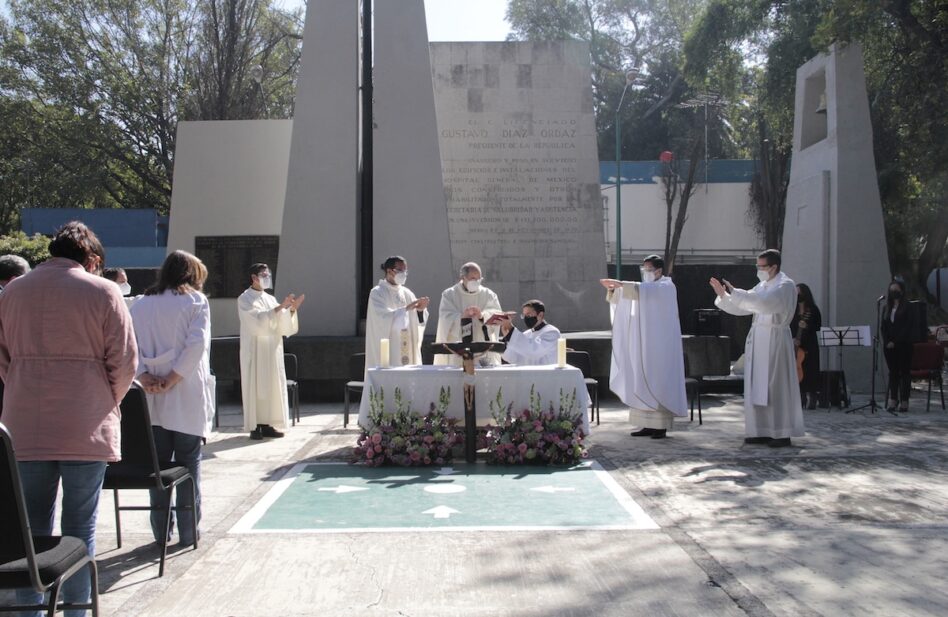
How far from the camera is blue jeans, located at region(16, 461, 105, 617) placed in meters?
4.02

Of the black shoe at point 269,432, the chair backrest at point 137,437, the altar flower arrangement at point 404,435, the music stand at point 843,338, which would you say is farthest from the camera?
the music stand at point 843,338

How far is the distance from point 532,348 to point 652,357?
4.79ft

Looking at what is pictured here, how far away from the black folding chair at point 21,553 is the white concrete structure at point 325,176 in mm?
11670

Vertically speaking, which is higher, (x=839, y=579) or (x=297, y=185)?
(x=297, y=185)

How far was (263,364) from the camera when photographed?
36.0 ft

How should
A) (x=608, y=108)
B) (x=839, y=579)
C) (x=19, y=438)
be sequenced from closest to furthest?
(x=19, y=438)
(x=839, y=579)
(x=608, y=108)

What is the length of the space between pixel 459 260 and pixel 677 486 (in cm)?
1115

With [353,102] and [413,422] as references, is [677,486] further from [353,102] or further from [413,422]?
[353,102]

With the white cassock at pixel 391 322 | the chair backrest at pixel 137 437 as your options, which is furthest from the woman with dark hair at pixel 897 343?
the chair backrest at pixel 137 437

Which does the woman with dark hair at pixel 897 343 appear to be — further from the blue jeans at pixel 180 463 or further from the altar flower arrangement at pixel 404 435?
the blue jeans at pixel 180 463

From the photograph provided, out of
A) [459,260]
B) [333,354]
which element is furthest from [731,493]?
[459,260]

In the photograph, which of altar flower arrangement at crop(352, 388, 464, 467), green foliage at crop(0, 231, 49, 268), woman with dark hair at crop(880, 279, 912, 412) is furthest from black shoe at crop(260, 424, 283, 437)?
green foliage at crop(0, 231, 49, 268)

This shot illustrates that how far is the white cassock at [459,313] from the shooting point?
10.5m

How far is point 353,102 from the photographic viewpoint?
1520 cm
